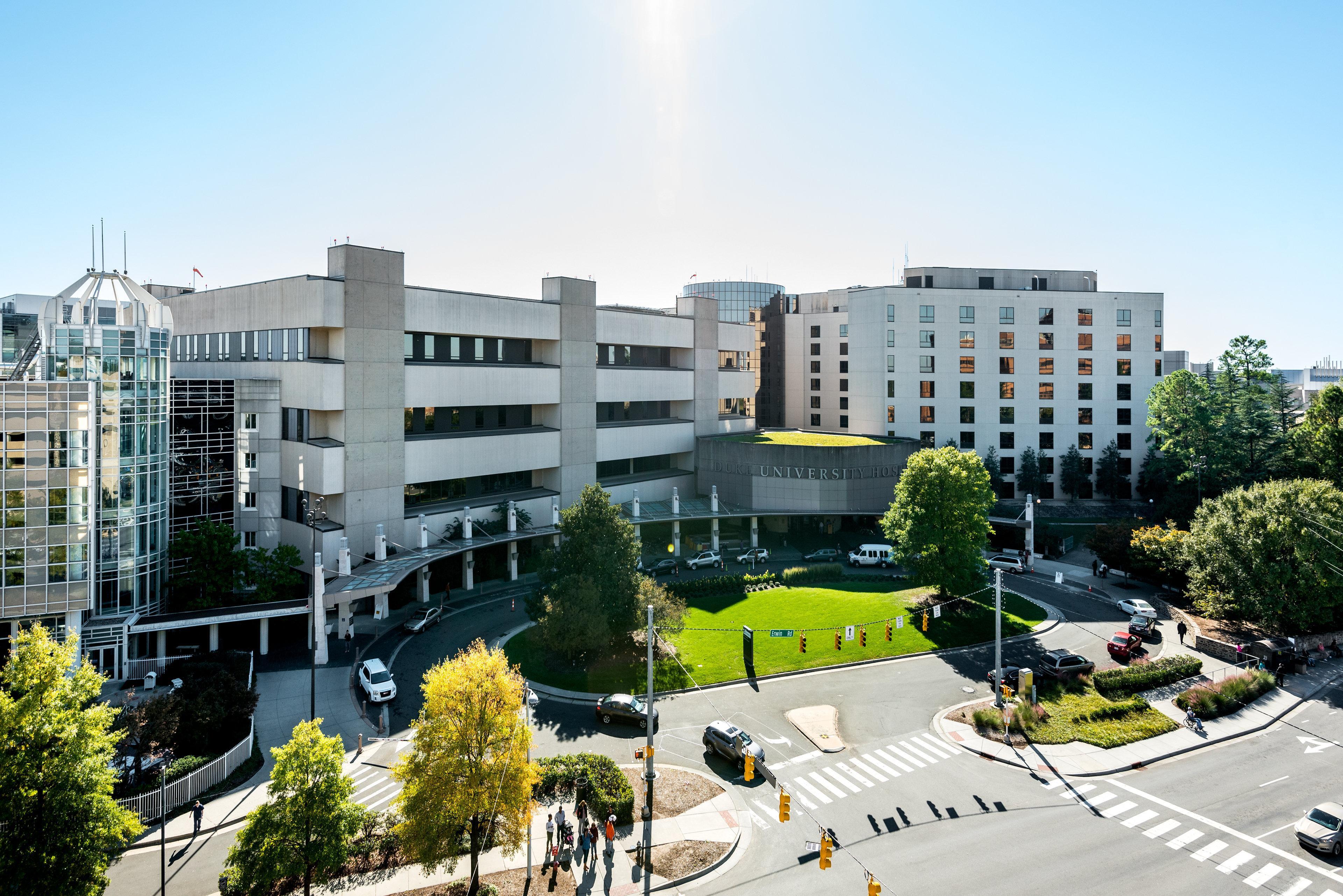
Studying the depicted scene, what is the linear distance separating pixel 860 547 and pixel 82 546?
5638cm

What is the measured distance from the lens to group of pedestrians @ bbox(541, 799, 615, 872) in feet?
88.6

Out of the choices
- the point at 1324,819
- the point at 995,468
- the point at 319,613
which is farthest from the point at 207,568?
the point at 995,468

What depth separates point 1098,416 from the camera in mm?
89188

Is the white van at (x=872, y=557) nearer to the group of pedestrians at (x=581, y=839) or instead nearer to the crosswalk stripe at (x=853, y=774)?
the crosswalk stripe at (x=853, y=774)

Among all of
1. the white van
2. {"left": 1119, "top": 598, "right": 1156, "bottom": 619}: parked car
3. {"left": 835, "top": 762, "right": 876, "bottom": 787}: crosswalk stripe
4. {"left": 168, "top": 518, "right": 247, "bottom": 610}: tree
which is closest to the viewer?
{"left": 835, "top": 762, "right": 876, "bottom": 787}: crosswalk stripe

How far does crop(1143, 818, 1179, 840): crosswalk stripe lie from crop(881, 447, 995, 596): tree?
23.5 m

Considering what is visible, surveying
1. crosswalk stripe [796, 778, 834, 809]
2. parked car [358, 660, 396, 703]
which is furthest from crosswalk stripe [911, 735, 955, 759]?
parked car [358, 660, 396, 703]

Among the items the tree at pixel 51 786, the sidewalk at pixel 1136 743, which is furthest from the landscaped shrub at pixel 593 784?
the sidewalk at pixel 1136 743

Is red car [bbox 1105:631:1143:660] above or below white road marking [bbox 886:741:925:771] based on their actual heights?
above

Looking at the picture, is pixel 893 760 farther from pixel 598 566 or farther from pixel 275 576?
pixel 275 576

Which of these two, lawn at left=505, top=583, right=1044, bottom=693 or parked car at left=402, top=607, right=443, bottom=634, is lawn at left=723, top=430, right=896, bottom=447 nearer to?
lawn at left=505, top=583, right=1044, bottom=693

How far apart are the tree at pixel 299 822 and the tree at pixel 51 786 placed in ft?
12.9

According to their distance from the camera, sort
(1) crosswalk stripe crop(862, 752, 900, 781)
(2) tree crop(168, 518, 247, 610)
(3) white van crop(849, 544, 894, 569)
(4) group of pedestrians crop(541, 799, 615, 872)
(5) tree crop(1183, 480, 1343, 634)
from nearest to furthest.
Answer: (4) group of pedestrians crop(541, 799, 615, 872) < (1) crosswalk stripe crop(862, 752, 900, 781) < (5) tree crop(1183, 480, 1343, 634) < (2) tree crop(168, 518, 247, 610) < (3) white van crop(849, 544, 894, 569)

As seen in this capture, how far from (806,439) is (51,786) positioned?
6932cm
